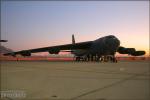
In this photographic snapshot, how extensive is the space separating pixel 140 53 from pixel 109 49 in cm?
1012

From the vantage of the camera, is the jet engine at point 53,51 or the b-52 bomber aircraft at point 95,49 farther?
the jet engine at point 53,51

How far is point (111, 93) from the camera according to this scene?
20.4 ft

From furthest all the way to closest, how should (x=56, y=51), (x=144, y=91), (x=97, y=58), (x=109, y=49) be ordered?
1. (x=97, y=58)
2. (x=56, y=51)
3. (x=109, y=49)
4. (x=144, y=91)

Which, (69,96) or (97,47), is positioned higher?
(97,47)

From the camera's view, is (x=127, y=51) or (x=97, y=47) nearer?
(x=97, y=47)

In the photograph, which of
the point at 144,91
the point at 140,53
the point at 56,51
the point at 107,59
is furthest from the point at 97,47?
the point at 144,91

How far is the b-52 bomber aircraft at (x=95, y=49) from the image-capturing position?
30984mm

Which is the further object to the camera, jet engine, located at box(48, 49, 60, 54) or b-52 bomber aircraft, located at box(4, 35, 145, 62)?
jet engine, located at box(48, 49, 60, 54)

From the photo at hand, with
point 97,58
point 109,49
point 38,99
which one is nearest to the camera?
point 38,99

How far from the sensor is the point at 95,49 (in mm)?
35125

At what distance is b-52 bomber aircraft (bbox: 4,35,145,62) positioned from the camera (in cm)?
3098

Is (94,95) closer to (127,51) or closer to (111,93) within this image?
(111,93)

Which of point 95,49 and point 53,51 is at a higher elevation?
point 95,49

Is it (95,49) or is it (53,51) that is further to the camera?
(95,49)
